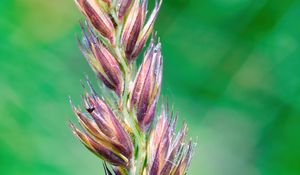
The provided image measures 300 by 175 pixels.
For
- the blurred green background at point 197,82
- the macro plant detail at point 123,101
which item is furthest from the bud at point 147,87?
the blurred green background at point 197,82

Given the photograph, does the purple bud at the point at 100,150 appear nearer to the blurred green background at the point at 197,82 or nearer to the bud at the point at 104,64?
the bud at the point at 104,64

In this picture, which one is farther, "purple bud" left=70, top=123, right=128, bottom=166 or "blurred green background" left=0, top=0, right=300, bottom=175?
"blurred green background" left=0, top=0, right=300, bottom=175

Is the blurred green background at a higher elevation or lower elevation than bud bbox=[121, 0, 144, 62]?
lower

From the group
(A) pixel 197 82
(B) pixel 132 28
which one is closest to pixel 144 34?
(B) pixel 132 28

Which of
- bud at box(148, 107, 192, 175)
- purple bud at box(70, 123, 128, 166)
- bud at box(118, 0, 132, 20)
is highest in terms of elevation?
bud at box(118, 0, 132, 20)

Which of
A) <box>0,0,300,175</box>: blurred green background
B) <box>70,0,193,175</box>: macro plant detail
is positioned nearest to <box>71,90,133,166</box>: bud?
<box>70,0,193,175</box>: macro plant detail

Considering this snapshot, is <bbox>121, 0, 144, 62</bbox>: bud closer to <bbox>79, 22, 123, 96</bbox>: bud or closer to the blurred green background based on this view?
<bbox>79, 22, 123, 96</bbox>: bud

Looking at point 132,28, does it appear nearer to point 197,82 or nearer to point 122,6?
point 122,6
